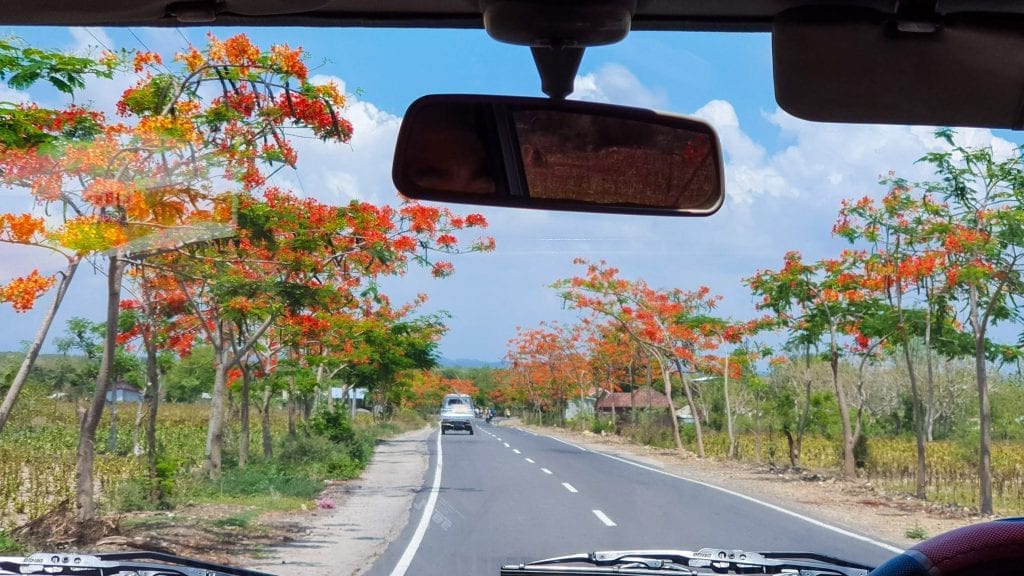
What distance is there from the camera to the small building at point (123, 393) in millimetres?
7043

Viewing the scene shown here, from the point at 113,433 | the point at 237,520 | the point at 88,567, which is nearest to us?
the point at 88,567

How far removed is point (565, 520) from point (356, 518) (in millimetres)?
1822

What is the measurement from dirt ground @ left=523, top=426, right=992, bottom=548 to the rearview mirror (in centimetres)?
568

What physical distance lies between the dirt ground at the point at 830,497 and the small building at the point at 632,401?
5.00ft

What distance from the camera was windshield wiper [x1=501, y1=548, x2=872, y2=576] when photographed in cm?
385

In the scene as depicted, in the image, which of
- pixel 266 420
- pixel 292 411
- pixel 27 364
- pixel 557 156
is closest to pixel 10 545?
pixel 27 364

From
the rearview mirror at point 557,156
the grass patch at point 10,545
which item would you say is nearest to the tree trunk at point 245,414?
the grass patch at point 10,545

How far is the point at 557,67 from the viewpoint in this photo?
2703mm

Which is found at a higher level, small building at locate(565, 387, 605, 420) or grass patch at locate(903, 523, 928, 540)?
small building at locate(565, 387, 605, 420)

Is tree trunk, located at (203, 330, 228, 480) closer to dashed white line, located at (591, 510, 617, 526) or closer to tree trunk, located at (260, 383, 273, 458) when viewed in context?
tree trunk, located at (260, 383, 273, 458)

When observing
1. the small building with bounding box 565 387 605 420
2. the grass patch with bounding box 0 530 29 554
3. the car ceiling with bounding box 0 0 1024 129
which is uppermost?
the car ceiling with bounding box 0 0 1024 129

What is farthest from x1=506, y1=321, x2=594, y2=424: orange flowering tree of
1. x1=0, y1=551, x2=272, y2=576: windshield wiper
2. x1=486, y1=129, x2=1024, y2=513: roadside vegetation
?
x1=0, y1=551, x2=272, y2=576: windshield wiper

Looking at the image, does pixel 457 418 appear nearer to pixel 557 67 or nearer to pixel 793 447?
Result: pixel 793 447

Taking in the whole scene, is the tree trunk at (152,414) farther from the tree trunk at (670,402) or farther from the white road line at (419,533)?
the tree trunk at (670,402)
